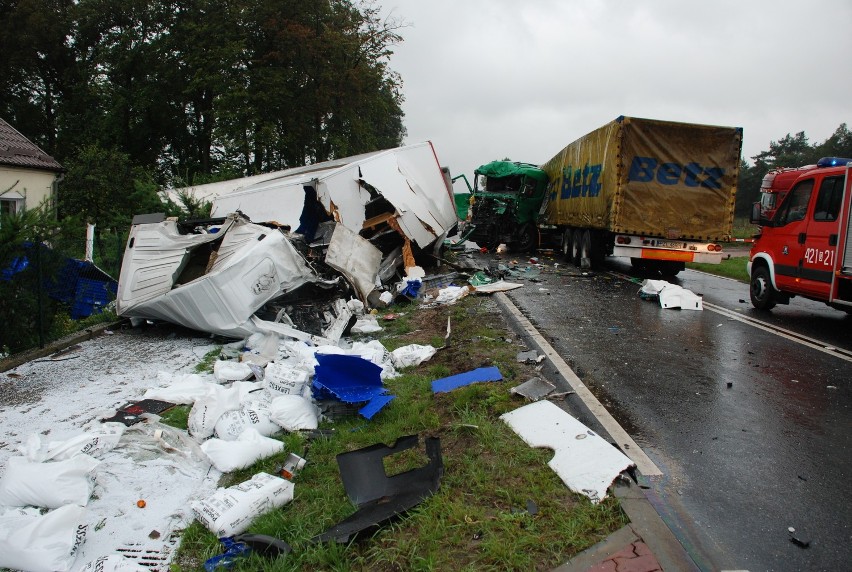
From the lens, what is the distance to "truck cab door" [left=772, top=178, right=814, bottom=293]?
767 cm

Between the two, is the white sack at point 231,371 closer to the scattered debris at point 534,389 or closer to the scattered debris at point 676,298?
the scattered debris at point 534,389

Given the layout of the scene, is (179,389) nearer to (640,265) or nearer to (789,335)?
(789,335)

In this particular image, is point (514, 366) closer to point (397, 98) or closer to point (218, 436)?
point (218, 436)

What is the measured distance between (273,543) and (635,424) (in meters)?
2.72

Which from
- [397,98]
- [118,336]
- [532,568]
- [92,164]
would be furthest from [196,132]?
[532,568]

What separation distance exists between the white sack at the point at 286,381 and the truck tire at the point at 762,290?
Answer: 7.28 meters

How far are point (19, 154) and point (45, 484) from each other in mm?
20245

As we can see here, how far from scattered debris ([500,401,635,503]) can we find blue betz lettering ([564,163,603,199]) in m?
9.83

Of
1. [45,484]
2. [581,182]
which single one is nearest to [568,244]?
[581,182]

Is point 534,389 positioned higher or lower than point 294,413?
higher

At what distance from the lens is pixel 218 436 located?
4.22 meters

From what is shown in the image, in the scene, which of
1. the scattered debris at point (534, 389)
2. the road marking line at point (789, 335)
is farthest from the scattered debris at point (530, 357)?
the road marking line at point (789, 335)

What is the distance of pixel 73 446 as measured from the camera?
3.69 metres

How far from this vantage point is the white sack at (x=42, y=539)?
8.87 feet
